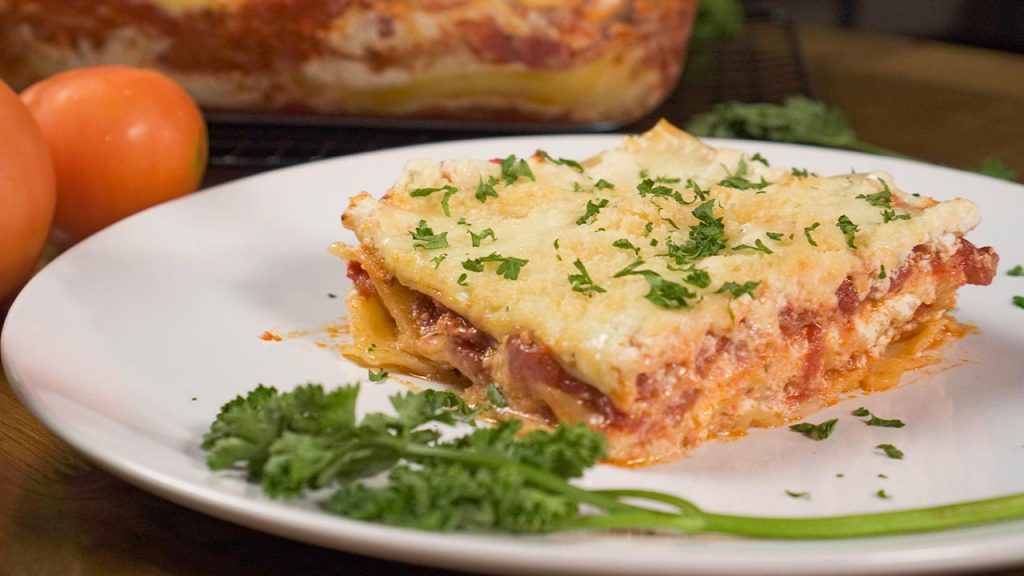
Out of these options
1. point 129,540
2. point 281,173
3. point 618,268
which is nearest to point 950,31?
point 281,173

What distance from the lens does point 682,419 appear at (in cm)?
175

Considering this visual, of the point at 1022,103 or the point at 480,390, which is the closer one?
the point at 480,390

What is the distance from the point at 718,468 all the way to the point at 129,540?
766 mm

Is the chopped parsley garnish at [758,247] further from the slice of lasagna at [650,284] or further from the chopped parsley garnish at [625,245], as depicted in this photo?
the chopped parsley garnish at [625,245]

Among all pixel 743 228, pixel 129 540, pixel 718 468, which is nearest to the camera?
pixel 129 540

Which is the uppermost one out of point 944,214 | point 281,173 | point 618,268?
point 944,214

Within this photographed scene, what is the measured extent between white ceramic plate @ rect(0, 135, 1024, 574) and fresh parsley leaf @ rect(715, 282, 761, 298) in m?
0.21

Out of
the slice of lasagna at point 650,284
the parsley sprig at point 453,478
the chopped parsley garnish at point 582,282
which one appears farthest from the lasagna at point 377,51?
the parsley sprig at point 453,478

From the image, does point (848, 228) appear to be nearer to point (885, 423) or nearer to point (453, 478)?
point (885, 423)

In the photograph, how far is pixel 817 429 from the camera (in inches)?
71.1

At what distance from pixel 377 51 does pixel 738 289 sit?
1753 mm

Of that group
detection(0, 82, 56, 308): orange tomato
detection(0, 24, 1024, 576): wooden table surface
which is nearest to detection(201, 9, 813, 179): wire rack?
detection(0, 82, 56, 308): orange tomato

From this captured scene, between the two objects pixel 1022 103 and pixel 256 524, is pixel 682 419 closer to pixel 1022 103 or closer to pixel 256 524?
pixel 256 524

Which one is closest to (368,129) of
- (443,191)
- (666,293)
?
(443,191)
